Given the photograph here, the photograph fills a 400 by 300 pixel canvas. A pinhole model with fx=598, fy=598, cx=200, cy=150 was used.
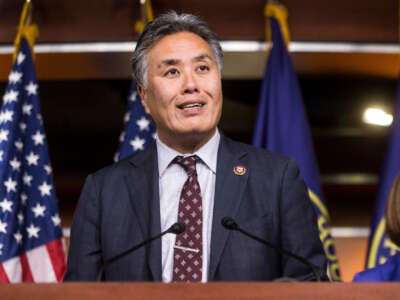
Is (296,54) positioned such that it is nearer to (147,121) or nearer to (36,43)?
(147,121)

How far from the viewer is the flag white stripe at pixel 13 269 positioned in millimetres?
2938

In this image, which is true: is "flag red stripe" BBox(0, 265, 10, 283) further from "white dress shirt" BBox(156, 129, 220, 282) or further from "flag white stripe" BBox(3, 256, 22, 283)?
"white dress shirt" BBox(156, 129, 220, 282)

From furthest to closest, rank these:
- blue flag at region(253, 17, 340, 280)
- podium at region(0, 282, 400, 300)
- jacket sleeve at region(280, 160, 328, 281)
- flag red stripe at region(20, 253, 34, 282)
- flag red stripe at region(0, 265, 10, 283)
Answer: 1. blue flag at region(253, 17, 340, 280)
2. flag red stripe at region(20, 253, 34, 282)
3. flag red stripe at region(0, 265, 10, 283)
4. jacket sleeve at region(280, 160, 328, 281)
5. podium at region(0, 282, 400, 300)

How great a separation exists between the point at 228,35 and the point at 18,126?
140 cm

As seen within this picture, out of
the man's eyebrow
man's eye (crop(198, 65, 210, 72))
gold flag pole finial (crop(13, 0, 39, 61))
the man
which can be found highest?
gold flag pole finial (crop(13, 0, 39, 61))

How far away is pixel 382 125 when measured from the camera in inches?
209

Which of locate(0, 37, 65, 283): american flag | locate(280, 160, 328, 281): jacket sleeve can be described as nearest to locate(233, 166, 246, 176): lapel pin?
locate(280, 160, 328, 281): jacket sleeve

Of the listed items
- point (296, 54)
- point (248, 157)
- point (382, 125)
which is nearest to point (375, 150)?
point (382, 125)

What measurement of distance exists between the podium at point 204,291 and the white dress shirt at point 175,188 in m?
0.67

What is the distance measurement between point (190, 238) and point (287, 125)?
164 cm

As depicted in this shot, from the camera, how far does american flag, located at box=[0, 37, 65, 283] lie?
2.99 metres

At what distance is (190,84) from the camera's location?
1949mm

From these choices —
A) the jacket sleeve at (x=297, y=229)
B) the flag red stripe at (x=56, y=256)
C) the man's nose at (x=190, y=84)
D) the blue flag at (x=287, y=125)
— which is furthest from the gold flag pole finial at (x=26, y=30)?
the jacket sleeve at (x=297, y=229)

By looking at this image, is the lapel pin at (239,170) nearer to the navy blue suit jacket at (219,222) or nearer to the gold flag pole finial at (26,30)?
the navy blue suit jacket at (219,222)
